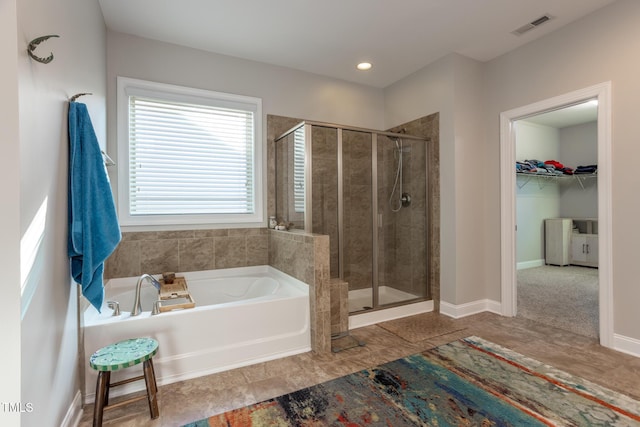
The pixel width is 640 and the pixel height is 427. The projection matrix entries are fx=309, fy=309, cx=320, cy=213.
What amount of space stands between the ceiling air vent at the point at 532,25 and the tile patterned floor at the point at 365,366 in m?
2.73

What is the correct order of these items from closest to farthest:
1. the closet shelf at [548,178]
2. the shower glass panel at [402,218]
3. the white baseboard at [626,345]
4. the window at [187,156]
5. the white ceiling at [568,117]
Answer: the white baseboard at [626,345] → the window at [187,156] → the shower glass panel at [402,218] → the white ceiling at [568,117] → the closet shelf at [548,178]

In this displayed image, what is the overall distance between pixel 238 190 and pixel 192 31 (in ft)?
5.02

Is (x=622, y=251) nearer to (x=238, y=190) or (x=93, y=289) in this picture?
(x=238, y=190)

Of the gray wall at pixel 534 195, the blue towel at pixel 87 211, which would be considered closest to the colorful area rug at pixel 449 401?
the blue towel at pixel 87 211

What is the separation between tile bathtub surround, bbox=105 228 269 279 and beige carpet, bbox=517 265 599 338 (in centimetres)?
295

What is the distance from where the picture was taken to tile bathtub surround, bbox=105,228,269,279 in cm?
286

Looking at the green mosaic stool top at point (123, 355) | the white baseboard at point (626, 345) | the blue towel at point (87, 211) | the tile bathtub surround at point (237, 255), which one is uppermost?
the blue towel at point (87, 211)

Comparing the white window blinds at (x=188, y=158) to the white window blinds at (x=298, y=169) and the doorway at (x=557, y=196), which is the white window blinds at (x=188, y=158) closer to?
the white window blinds at (x=298, y=169)

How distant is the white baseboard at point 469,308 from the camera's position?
3201 millimetres

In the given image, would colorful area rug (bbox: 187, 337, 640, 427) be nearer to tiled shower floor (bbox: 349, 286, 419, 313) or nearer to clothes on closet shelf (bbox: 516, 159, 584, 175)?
tiled shower floor (bbox: 349, 286, 419, 313)

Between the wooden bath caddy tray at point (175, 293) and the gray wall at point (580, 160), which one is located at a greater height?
the gray wall at point (580, 160)

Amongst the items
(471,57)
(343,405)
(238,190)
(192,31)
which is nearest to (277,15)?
(192,31)

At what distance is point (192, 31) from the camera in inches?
111

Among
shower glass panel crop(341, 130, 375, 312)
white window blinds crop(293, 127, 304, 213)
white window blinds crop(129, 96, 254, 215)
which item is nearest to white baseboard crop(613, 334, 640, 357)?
shower glass panel crop(341, 130, 375, 312)
